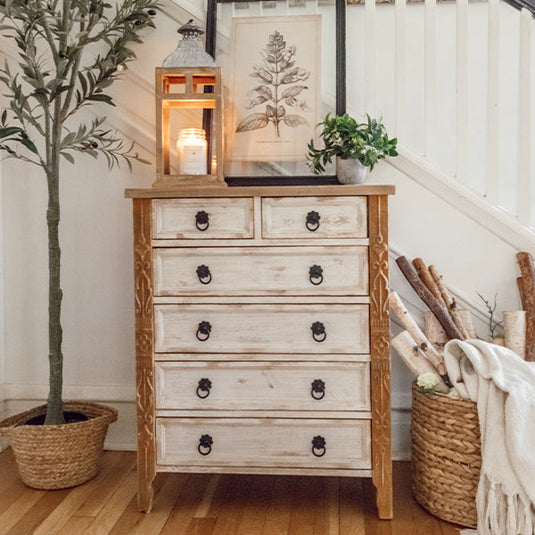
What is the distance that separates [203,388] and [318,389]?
1.21 feet

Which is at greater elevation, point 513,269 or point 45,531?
point 513,269

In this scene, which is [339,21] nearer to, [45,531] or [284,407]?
[284,407]

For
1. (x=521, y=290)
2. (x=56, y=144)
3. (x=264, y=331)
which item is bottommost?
(x=264, y=331)

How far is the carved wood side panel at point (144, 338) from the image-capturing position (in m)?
1.99

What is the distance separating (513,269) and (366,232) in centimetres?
80

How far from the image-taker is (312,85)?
2.37 metres

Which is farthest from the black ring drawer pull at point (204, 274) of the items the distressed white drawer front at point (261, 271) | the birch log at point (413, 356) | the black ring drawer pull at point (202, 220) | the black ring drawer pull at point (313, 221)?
the birch log at point (413, 356)

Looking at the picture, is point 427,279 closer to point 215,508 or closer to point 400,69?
point 400,69

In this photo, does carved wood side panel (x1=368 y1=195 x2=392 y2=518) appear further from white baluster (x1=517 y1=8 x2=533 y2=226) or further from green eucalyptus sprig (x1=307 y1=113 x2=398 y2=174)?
white baluster (x1=517 y1=8 x2=533 y2=226)

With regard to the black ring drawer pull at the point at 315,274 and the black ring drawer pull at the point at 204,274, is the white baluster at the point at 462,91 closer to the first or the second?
the black ring drawer pull at the point at 315,274

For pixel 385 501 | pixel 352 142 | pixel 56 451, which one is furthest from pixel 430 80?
pixel 56 451

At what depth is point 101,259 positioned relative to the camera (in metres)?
2.59

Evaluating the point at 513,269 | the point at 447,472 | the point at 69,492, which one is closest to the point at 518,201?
the point at 513,269

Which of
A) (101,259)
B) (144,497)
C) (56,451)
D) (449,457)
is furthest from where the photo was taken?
(101,259)
